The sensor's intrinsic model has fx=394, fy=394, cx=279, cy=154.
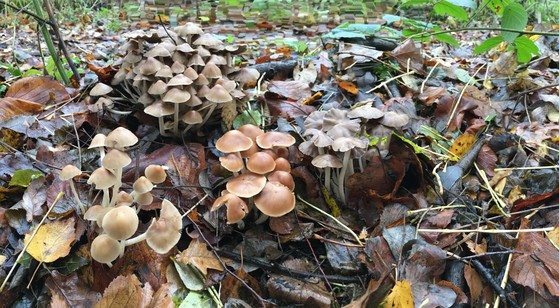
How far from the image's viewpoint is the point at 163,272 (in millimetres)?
1939

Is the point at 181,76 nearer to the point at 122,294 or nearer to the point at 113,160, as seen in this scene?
the point at 113,160

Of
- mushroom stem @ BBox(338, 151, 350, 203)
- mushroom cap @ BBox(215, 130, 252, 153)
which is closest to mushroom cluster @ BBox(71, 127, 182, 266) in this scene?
mushroom cap @ BBox(215, 130, 252, 153)

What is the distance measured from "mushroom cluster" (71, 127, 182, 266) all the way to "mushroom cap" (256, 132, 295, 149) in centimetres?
59

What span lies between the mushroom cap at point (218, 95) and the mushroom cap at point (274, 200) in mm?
754

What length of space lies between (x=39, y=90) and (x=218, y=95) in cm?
173

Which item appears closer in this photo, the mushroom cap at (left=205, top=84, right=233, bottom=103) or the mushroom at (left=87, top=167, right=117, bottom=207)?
the mushroom at (left=87, top=167, right=117, bottom=207)

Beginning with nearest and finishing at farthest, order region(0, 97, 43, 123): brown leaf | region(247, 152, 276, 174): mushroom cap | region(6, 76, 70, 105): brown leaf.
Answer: region(247, 152, 276, 174): mushroom cap < region(0, 97, 43, 123): brown leaf < region(6, 76, 70, 105): brown leaf

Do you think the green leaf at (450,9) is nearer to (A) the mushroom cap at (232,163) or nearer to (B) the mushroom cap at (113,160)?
(A) the mushroom cap at (232,163)

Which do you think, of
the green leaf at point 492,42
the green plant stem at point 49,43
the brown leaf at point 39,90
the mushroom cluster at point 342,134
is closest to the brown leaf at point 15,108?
the brown leaf at point 39,90

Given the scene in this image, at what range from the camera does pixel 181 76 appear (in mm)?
2514

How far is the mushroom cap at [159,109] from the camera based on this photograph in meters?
2.54

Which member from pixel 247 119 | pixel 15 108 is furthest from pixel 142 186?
pixel 15 108

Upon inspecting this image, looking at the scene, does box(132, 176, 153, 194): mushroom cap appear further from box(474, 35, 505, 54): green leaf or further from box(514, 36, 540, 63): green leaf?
box(514, 36, 540, 63): green leaf

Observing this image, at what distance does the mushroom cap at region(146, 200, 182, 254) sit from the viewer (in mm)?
1710
